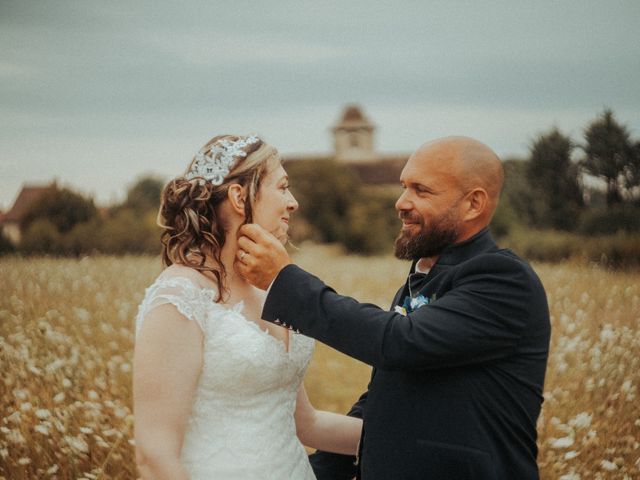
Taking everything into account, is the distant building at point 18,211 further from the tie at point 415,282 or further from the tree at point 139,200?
the tie at point 415,282

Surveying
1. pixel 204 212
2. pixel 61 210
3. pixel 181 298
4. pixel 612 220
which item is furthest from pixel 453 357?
pixel 61 210

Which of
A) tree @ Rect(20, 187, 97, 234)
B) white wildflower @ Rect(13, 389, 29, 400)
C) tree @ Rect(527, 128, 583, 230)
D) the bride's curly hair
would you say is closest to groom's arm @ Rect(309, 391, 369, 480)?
the bride's curly hair

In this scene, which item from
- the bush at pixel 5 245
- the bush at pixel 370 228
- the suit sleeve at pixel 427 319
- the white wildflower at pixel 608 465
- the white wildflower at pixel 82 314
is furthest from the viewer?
the bush at pixel 370 228

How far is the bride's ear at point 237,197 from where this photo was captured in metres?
2.71

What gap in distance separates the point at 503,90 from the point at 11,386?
504 cm

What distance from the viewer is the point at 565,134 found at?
5.85 metres

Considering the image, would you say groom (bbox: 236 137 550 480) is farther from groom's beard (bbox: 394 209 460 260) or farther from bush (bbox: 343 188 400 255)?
bush (bbox: 343 188 400 255)

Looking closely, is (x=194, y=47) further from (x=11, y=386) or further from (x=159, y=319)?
(x=159, y=319)

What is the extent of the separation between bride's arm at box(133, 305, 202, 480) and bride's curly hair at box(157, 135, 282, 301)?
1.20ft

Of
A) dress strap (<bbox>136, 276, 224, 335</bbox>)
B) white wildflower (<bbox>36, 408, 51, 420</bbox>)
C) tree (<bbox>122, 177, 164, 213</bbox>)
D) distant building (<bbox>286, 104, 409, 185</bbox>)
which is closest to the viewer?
dress strap (<bbox>136, 276, 224, 335</bbox>)

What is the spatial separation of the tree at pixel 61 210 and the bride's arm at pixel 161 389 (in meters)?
3.96

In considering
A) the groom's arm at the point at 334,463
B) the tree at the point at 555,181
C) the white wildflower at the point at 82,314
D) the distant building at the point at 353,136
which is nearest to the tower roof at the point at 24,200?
the white wildflower at the point at 82,314

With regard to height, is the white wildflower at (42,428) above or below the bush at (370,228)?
above

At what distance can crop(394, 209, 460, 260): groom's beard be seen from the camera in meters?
2.60
